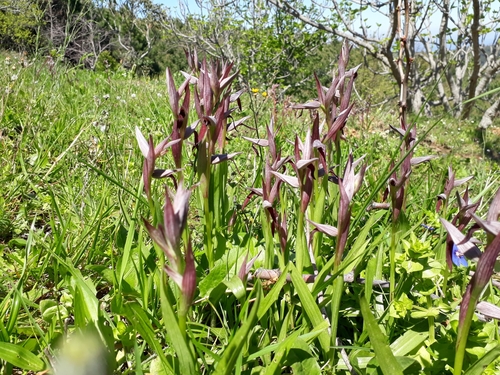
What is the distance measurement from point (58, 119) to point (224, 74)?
1951mm

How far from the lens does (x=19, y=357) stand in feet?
2.59

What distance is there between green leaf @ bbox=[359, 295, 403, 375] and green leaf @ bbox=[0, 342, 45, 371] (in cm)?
67

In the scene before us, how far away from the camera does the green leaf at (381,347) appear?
63 cm

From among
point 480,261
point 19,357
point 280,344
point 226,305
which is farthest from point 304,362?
point 19,357

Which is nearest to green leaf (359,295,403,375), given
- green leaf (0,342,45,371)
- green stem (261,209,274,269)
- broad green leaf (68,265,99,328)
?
green stem (261,209,274,269)

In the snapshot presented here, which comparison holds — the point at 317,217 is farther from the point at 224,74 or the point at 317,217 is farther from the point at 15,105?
the point at 15,105

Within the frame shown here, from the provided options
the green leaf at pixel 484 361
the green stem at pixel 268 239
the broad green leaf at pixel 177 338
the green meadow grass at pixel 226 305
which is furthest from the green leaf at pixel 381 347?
the green stem at pixel 268 239

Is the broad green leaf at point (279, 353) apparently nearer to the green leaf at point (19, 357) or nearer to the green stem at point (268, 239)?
the green stem at point (268, 239)

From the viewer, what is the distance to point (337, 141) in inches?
49.8

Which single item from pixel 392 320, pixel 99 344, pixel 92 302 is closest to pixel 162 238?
pixel 99 344

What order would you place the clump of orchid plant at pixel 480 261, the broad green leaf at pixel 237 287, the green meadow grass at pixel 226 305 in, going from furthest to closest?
the broad green leaf at pixel 237 287
the green meadow grass at pixel 226 305
the clump of orchid plant at pixel 480 261

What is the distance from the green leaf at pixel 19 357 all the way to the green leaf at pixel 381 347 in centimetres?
67

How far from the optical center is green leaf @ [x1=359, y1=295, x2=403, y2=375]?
24.7 inches

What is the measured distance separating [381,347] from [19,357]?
697 millimetres
